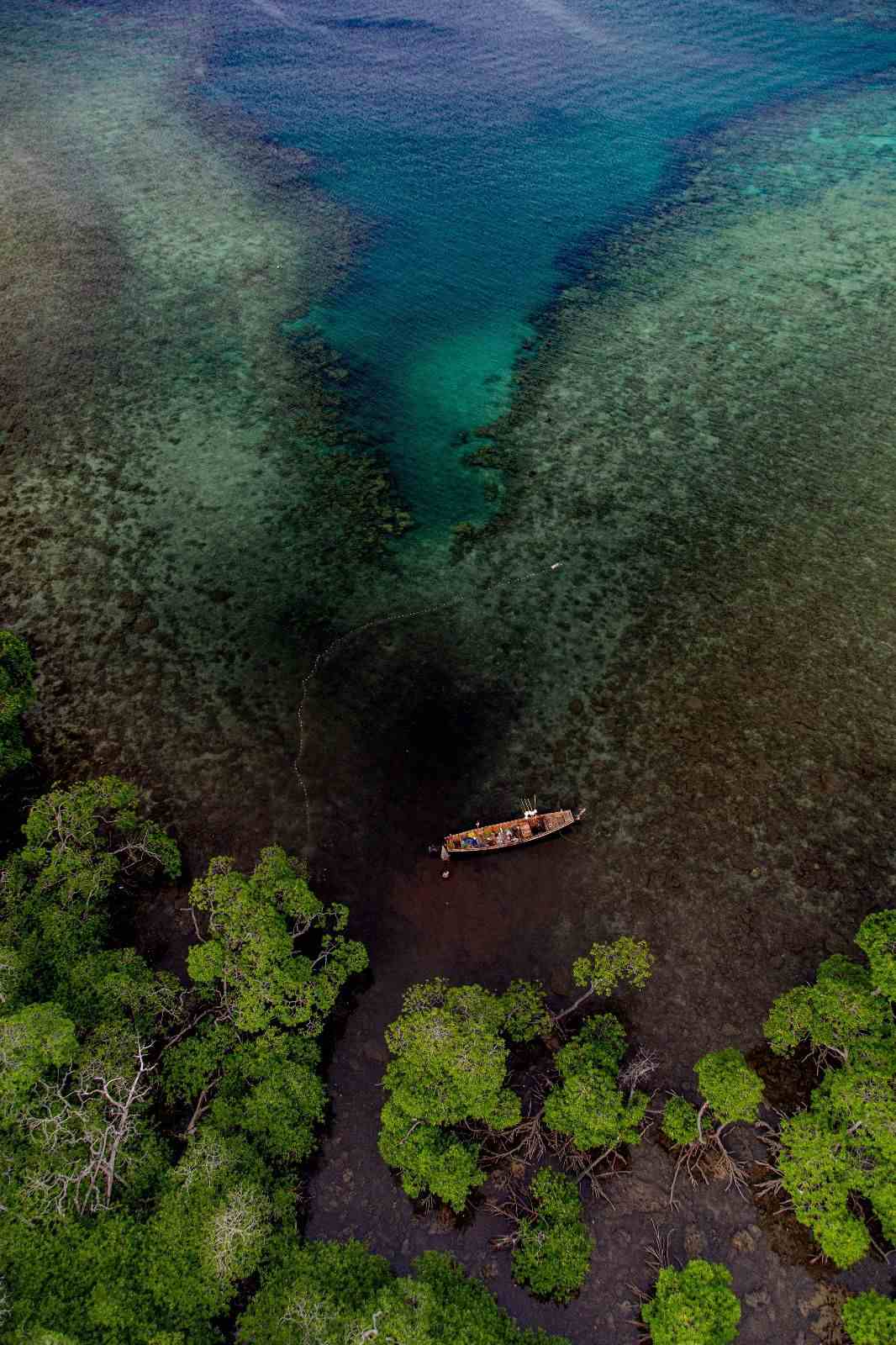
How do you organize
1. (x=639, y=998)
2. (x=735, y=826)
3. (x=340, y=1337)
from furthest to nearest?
(x=735, y=826) → (x=639, y=998) → (x=340, y=1337)

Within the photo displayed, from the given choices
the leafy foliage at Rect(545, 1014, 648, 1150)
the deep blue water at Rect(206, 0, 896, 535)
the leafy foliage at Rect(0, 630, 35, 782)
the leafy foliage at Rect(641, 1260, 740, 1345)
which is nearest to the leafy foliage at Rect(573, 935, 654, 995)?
the leafy foliage at Rect(545, 1014, 648, 1150)

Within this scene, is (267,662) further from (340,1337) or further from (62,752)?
(340,1337)

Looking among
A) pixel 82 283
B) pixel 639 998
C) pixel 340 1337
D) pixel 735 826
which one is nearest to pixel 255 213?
pixel 82 283

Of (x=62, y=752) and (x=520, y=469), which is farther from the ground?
(x=520, y=469)

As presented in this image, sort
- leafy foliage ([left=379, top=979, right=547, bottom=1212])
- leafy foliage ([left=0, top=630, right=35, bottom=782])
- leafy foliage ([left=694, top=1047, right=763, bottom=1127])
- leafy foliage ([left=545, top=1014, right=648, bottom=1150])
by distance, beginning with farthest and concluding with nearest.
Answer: leafy foliage ([left=0, top=630, right=35, bottom=782])
leafy foliage ([left=694, top=1047, right=763, bottom=1127])
leafy foliage ([left=545, top=1014, right=648, bottom=1150])
leafy foliage ([left=379, top=979, right=547, bottom=1212])

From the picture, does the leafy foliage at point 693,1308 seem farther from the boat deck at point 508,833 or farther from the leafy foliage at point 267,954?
the boat deck at point 508,833

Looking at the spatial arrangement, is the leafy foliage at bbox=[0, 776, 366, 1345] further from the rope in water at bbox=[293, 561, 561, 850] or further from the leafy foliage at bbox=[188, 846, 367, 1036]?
the rope in water at bbox=[293, 561, 561, 850]

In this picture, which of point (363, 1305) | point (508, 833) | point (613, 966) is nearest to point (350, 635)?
point (508, 833)
